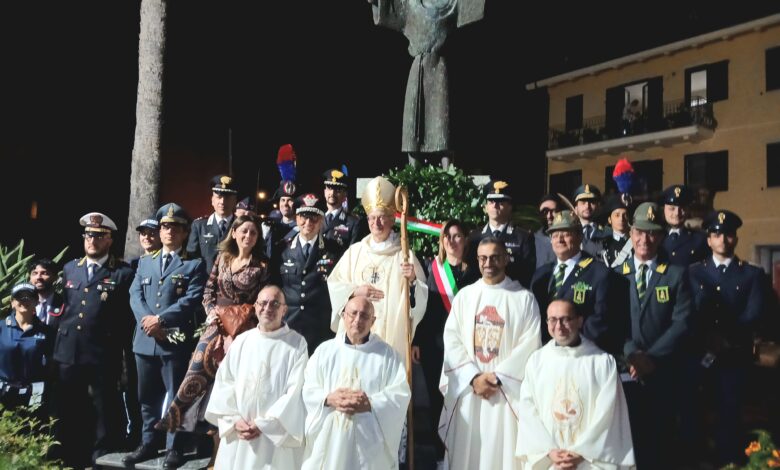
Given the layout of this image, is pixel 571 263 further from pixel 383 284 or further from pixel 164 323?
pixel 164 323

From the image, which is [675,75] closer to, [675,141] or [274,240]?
[675,141]

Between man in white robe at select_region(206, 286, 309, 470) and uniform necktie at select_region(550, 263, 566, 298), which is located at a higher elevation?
uniform necktie at select_region(550, 263, 566, 298)

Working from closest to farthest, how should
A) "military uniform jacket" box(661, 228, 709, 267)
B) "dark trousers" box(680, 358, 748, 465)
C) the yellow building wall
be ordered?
"dark trousers" box(680, 358, 748, 465), "military uniform jacket" box(661, 228, 709, 267), the yellow building wall

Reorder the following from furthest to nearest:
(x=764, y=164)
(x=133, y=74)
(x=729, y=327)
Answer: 1. (x=764, y=164)
2. (x=133, y=74)
3. (x=729, y=327)

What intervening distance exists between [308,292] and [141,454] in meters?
2.16

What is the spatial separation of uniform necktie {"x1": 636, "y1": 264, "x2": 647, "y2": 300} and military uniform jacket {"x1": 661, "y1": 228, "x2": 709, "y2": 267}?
1.16m

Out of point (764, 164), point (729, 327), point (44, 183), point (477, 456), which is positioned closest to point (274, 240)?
point (477, 456)

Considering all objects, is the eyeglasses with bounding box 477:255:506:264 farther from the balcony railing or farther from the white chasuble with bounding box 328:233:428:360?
the balcony railing

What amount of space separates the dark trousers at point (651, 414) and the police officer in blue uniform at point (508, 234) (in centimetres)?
155

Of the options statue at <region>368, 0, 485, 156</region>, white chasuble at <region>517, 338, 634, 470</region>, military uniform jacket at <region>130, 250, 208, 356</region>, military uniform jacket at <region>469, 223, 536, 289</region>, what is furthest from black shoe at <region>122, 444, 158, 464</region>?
statue at <region>368, 0, 485, 156</region>

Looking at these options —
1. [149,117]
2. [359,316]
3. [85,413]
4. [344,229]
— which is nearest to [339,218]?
[344,229]

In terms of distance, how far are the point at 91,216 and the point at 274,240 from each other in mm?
1873

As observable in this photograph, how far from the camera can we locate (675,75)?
26.0 metres

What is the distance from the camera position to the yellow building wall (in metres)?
23.6
